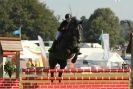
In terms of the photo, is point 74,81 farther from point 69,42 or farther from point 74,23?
point 74,23

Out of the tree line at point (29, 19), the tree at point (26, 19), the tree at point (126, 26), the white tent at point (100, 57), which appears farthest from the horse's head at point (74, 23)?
the tree at point (26, 19)

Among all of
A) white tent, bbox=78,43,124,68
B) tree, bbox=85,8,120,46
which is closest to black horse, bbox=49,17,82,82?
white tent, bbox=78,43,124,68

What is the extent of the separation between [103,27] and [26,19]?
17.7 m

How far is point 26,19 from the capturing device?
93.0 m

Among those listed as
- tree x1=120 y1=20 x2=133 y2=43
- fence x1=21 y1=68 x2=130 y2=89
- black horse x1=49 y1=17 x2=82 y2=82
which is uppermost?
tree x1=120 y1=20 x2=133 y2=43

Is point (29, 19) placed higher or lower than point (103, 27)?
higher

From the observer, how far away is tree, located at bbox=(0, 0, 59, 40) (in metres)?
91.7

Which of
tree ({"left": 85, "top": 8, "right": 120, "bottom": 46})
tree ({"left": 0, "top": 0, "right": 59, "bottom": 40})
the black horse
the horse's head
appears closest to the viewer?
the black horse

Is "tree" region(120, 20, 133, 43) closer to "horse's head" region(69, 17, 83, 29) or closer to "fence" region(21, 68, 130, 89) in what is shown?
"horse's head" region(69, 17, 83, 29)

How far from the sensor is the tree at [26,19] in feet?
301

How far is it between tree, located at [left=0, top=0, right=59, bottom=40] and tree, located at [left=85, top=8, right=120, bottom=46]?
10319 millimetres

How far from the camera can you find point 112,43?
10231 centimetres

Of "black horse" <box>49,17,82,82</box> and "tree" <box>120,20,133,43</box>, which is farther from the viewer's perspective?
"tree" <box>120,20,133,43</box>

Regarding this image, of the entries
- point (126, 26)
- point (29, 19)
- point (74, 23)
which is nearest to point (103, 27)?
point (29, 19)
